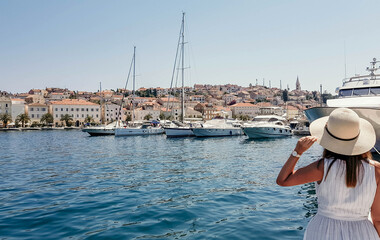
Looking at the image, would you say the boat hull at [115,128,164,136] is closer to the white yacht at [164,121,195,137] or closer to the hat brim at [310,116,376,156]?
the white yacht at [164,121,195,137]

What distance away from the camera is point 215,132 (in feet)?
159

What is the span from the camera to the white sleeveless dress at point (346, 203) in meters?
2.47

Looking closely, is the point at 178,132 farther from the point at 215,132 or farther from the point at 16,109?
the point at 16,109

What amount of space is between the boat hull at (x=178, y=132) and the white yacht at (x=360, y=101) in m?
29.2

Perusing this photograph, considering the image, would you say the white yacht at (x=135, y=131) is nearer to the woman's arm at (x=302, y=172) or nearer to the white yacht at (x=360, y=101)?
the white yacht at (x=360, y=101)

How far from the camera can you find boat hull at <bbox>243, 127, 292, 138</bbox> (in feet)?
139

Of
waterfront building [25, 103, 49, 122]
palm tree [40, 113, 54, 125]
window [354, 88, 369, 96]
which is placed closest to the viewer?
window [354, 88, 369, 96]

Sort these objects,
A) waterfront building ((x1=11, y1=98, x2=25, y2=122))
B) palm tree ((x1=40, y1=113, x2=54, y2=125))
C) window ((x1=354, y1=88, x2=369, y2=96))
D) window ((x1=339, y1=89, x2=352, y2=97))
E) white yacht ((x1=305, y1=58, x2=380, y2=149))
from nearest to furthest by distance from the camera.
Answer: white yacht ((x1=305, y1=58, x2=380, y2=149)) < window ((x1=354, y1=88, x2=369, y2=96)) < window ((x1=339, y1=89, x2=352, y2=97)) < palm tree ((x1=40, y1=113, x2=54, y2=125)) < waterfront building ((x1=11, y1=98, x2=25, y2=122))

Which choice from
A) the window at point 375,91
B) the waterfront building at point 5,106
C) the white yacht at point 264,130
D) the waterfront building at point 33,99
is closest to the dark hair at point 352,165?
the window at point 375,91

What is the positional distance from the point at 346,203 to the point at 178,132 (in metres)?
45.8

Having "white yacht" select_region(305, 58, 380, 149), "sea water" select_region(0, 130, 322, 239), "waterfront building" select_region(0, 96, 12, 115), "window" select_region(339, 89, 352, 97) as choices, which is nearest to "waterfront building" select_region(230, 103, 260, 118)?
"waterfront building" select_region(0, 96, 12, 115)

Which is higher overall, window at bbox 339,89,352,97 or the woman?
window at bbox 339,89,352,97

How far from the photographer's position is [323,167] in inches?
100

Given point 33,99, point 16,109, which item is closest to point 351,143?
point 16,109
